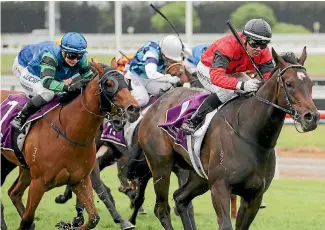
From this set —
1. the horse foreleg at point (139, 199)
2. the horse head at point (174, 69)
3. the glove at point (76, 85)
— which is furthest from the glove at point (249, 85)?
the horse head at point (174, 69)

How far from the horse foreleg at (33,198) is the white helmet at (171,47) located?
2724 mm

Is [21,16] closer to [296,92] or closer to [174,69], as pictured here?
[174,69]

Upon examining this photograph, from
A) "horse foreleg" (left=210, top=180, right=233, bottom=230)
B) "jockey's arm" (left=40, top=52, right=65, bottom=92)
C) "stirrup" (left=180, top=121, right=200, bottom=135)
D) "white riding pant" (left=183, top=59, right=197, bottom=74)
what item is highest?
"jockey's arm" (left=40, top=52, right=65, bottom=92)

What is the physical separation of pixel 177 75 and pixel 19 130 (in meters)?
2.43

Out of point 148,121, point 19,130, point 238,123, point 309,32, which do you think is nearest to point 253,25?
point 238,123

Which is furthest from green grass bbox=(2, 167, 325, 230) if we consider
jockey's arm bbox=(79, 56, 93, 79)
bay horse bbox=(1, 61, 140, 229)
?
jockey's arm bbox=(79, 56, 93, 79)

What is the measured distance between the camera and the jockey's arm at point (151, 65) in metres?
9.66

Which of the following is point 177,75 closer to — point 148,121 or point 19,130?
point 148,121

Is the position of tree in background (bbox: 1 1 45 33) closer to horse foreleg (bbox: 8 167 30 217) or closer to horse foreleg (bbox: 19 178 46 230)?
horse foreleg (bbox: 8 167 30 217)

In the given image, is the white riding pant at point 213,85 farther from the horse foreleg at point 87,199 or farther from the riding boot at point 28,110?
the riding boot at point 28,110

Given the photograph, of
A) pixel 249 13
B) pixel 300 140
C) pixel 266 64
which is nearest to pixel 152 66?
pixel 266 64

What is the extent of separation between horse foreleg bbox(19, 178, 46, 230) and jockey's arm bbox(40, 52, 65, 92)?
2.60ft

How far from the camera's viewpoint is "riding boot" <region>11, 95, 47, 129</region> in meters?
8.20

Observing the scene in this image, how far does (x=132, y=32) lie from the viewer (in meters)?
20.6
